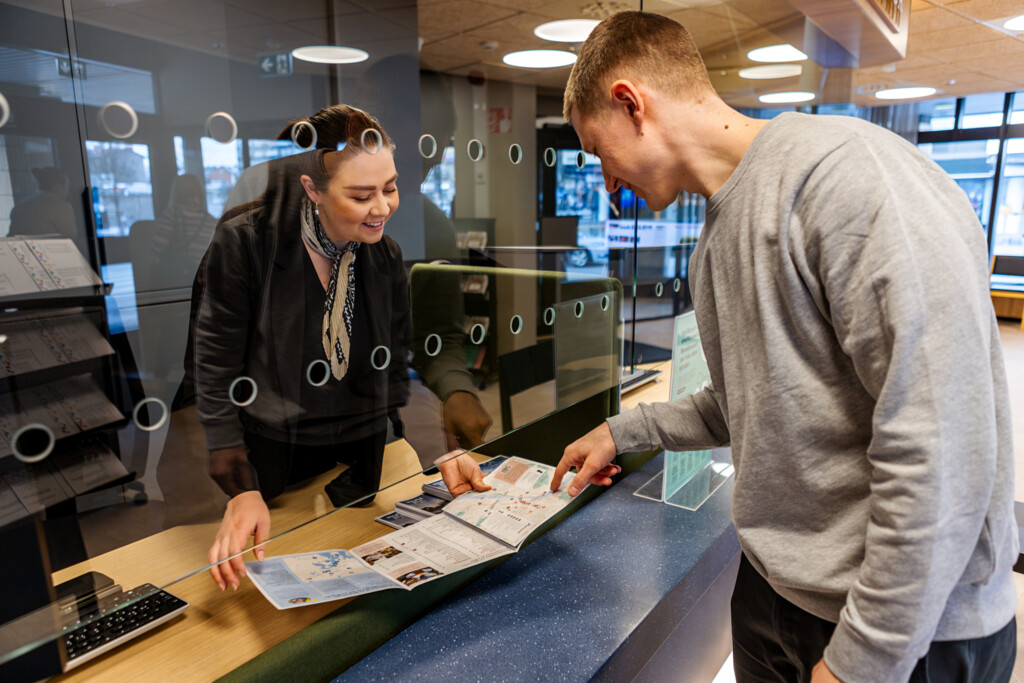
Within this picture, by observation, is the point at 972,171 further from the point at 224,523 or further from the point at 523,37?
the point at 224,523

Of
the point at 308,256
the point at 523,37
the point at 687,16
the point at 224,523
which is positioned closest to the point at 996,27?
the point at 687,16

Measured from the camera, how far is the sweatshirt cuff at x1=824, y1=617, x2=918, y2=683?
71 cm

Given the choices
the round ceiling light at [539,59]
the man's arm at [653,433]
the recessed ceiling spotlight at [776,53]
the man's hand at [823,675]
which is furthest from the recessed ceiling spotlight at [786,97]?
the man's hand at [823,675]

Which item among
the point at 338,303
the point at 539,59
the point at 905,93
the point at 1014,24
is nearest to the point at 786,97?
the point at 1014,24

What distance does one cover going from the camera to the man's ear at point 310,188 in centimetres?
96

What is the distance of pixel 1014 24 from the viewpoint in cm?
414

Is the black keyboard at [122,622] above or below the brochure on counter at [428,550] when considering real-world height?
above

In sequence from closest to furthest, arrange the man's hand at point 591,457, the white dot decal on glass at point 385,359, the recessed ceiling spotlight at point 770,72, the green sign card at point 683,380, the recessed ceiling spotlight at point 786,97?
the white dot decal on glass at point 385,359, the man's hand at point 591,457, the green sign card at point 683,380, the recessed ceiling spotlight at point 770,72, the recessed ceiling spotlight at point 786,97

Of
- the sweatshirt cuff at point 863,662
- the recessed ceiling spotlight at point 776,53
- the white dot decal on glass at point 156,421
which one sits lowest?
the sweatshirt cuff at point 863,662

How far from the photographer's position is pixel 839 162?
2.44 feet

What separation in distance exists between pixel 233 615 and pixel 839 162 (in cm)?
119

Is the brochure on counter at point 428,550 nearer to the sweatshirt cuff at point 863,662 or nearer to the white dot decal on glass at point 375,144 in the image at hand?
the sweatshirt cuff at point 863,662

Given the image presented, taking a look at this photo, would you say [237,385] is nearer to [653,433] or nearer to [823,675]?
[653,433]

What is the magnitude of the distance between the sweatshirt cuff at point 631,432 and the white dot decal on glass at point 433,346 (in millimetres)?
393
